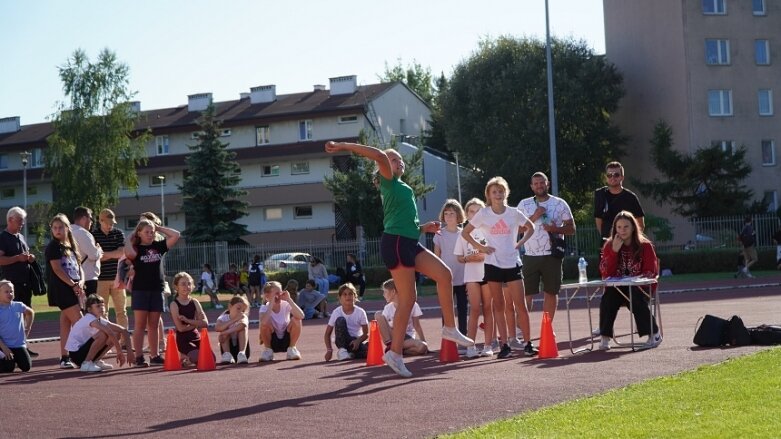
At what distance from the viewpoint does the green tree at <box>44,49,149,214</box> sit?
68.9m

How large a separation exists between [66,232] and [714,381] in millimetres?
9340

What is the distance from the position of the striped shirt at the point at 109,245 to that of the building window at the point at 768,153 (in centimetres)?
5068

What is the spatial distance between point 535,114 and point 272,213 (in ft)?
69.8

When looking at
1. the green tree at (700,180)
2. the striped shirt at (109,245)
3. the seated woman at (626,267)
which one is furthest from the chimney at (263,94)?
the seated woman at (626,267)

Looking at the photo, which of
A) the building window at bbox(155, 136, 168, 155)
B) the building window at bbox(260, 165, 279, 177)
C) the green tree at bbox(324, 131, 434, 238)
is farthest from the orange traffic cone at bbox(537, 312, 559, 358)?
the building window at bbox(155, 136, 168, 155)

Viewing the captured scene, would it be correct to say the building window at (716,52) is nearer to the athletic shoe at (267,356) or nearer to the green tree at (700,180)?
the green tree at (700,180)

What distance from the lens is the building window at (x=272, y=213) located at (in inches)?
2982

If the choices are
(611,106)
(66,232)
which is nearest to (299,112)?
(611,106)

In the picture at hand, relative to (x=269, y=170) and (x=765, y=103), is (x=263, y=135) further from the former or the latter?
(x=765, y=103)

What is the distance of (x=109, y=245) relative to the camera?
1664cm

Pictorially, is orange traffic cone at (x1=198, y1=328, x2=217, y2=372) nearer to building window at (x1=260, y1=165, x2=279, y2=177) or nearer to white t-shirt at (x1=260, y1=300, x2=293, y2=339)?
white t-shirt at (x1=260, y1=300, x2=293, y2=339)

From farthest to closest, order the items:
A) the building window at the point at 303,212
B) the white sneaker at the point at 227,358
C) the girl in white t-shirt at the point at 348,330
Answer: the building window at the point at 303,212 < the girl in white t-shirt at the point at 348,330 < the white sneaker at the point at 227,358

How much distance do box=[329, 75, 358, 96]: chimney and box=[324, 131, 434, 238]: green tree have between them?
14516 millimetres

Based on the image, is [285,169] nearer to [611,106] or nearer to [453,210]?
[611,106]
